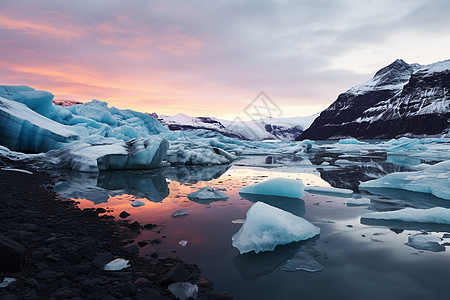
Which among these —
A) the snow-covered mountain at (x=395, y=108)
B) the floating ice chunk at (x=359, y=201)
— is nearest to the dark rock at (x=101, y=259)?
the floating ice chunk at (x=359, y=201)

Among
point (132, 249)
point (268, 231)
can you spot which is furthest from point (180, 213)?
point (268, 231)

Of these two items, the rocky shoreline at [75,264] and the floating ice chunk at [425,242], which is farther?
the floating ice chunk at [425,242]

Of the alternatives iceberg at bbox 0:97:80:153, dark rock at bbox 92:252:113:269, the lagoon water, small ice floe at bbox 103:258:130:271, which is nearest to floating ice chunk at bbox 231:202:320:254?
the lagoon water

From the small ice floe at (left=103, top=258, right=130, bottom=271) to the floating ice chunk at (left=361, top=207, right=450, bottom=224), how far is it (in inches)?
149

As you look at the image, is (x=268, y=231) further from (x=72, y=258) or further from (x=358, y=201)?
(x=358, y=201)

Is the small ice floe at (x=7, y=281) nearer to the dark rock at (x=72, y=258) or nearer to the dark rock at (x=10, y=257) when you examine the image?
the dark rock at (x=10, y=257)

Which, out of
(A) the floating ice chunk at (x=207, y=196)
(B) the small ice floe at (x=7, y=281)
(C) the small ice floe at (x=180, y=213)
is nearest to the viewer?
(B) the small ice floe at (x=7, y=281)

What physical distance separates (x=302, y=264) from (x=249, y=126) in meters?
144

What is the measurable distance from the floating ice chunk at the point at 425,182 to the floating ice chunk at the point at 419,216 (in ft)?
7.39

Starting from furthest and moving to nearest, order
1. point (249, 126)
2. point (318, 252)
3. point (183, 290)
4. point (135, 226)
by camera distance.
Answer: point (249, 126) < point (135, 226) < point (318, 252) < point (183, 290)

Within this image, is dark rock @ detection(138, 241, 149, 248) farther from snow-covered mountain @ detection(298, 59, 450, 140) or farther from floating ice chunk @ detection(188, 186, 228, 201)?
snow-covered mountain @ detection(298, 59, 450, 140)

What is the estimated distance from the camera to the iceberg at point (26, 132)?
460 inches

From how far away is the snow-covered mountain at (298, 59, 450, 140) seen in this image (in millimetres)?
80938

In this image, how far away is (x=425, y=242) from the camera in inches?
124
